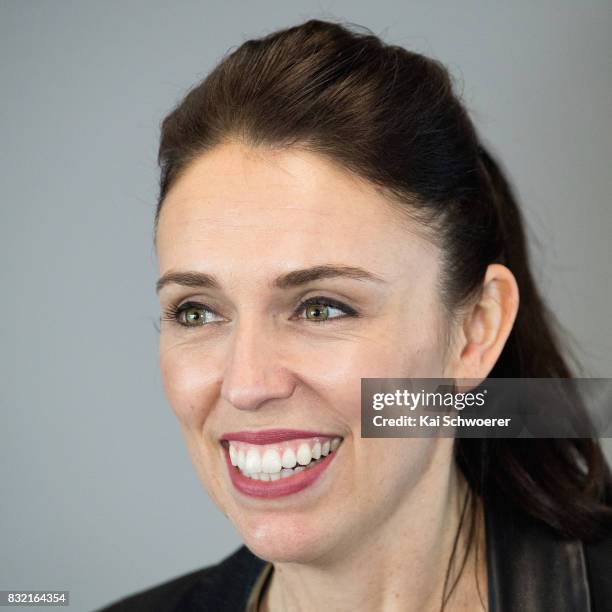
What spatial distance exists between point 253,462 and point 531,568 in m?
0.42

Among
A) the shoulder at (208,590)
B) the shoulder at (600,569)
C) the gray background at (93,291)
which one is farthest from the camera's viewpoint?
the gray background at (93,291)

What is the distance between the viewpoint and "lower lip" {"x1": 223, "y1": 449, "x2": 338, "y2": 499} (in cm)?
116

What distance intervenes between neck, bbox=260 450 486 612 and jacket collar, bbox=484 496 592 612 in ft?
0.14

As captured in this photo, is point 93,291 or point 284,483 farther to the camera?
point 93,291

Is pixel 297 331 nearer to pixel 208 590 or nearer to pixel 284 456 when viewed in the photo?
pixel 284 456

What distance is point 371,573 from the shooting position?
1249 mm

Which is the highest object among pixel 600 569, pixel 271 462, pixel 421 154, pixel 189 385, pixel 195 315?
pixel 421 154

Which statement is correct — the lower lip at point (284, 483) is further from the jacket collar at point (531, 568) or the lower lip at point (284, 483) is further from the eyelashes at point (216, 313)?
the jacket collar at point (531, 568)

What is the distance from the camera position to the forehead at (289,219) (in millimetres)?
1105

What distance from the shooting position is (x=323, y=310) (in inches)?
45.1

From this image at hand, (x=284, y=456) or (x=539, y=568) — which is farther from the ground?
(x=284, y=456)

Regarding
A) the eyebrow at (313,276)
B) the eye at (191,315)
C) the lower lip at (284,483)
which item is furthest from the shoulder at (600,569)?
the eye at (191,315)

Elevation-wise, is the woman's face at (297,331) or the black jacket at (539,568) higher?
the woman's face at (297,331)

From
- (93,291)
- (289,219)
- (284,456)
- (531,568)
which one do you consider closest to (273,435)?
(284,456)
